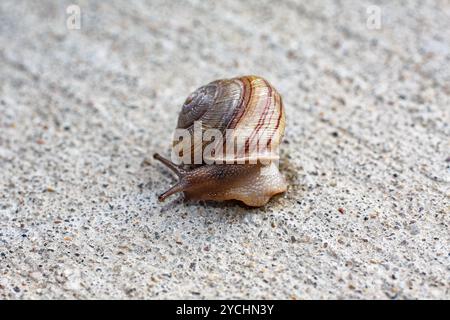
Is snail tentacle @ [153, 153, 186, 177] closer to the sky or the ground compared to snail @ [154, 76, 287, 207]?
closer to the ground

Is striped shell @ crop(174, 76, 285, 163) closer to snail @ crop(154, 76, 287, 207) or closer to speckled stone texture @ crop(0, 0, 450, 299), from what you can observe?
snail @ crop(154, 76, 287, 207)


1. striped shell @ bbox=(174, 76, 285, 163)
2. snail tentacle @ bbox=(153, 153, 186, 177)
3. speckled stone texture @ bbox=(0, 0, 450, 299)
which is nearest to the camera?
speckled stone texture @ bbox=(0, 0, 450, 299)

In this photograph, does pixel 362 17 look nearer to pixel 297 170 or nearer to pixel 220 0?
pixel 220 0

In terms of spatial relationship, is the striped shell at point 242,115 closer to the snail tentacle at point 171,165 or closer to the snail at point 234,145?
the snail at point 234,145

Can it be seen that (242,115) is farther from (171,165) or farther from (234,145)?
(171,165)

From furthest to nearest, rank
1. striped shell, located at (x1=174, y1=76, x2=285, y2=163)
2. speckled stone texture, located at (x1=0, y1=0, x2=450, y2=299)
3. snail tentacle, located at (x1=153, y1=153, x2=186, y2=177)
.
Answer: snail tentacle, located at (x1=153, y1=153, x2=186, y2=177) < striped shell, located at (x1=174, y1=76, x2=285, y2=163) < speckled stone texture, located at (x1=0, y1=0, x2=450, y2=299)

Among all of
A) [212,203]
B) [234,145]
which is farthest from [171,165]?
[234,145]


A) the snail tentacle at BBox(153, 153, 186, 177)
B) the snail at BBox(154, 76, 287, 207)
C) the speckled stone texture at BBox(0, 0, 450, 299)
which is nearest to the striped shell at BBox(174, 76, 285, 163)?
the snail at BBox(154, 76, 287, 207)
